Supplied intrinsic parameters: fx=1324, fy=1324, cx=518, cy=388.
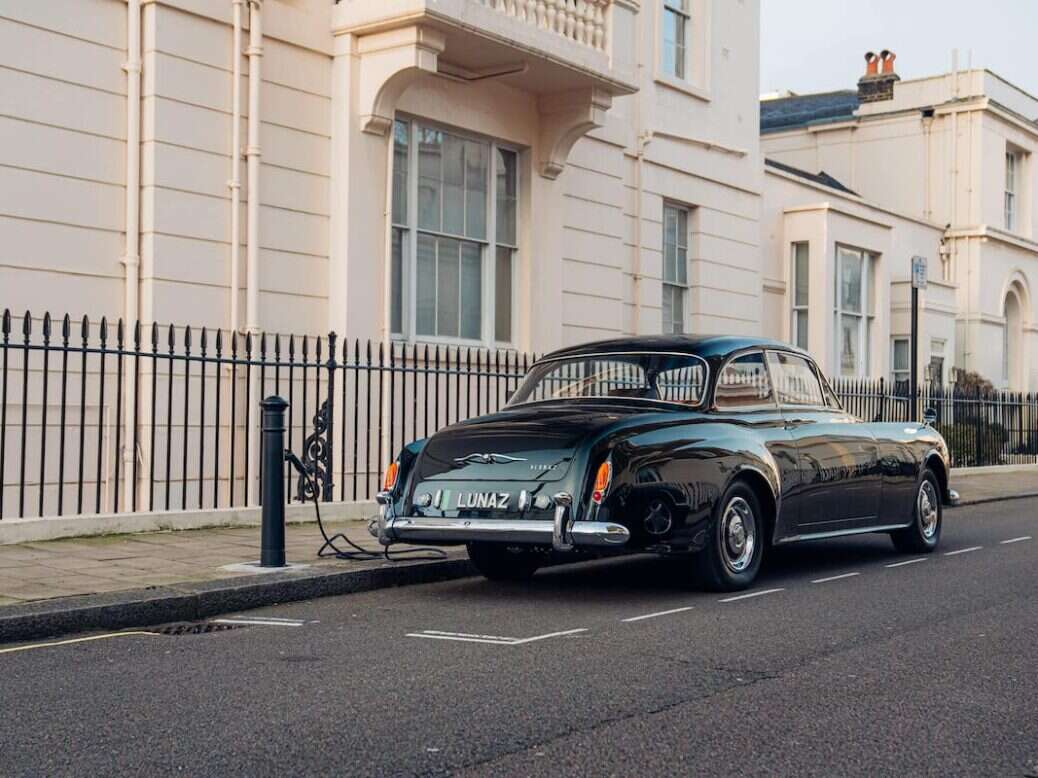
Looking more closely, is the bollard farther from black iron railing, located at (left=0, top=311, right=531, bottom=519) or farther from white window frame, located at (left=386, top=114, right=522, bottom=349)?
white window frame, located at (left=386, top=114, right=522, bottom=349)

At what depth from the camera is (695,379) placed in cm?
885

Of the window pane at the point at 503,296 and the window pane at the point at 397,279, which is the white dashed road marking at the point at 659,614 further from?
the window pane at the point at 503,296

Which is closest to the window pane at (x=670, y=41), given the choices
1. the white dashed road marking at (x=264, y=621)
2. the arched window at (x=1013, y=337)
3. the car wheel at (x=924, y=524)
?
the car wheel at (x=924, y=524)

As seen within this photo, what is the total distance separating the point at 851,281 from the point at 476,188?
498 inches

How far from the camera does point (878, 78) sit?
110ft

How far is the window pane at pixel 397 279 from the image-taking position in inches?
563

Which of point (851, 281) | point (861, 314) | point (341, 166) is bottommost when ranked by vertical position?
point (861, 314)

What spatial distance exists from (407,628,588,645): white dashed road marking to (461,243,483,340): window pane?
8392 mm

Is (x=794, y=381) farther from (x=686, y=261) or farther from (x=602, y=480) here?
(x=686, y=261)

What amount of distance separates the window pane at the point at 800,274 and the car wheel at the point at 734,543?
16.8 m

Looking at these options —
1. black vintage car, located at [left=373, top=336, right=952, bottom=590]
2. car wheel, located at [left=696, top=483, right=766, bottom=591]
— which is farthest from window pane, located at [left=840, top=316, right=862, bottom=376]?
car wheel, located at [left=696, top=483, right=766, bottom=591]

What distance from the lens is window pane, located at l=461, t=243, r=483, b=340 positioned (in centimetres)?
1524

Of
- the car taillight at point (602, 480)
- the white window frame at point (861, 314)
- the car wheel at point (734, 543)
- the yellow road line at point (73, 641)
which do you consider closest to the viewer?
the yellow road line at point (73, 641)

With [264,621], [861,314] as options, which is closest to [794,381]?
[264,621]
